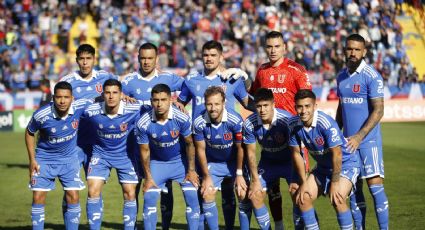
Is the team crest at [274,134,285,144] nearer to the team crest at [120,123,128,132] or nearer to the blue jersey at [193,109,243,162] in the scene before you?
the blue jersey at [193,109,243,162]

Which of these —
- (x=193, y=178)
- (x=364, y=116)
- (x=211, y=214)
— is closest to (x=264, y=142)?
(x=193, y=178)

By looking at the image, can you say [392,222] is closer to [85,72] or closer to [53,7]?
[85,72]

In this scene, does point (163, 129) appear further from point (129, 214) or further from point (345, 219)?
point (345, 219)

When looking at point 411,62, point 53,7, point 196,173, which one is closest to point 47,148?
point 196,173

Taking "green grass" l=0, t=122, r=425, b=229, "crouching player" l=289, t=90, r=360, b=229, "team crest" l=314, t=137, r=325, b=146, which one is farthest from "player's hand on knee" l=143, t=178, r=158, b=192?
"team crest" l=314, t=137, r=325, b=146

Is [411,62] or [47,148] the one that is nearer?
[47,148]

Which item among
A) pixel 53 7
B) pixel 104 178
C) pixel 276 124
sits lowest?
pixel 104 178

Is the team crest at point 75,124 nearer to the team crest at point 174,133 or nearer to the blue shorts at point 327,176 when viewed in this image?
the team crest at point 174,133

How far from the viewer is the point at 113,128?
33.4 ft

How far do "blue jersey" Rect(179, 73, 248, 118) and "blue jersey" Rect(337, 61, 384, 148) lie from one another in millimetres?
1520

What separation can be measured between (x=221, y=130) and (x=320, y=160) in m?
1.39

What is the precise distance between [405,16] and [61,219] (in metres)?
29.2

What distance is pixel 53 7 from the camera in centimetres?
3206

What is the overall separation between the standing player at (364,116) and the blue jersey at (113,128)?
2884 millimetres
